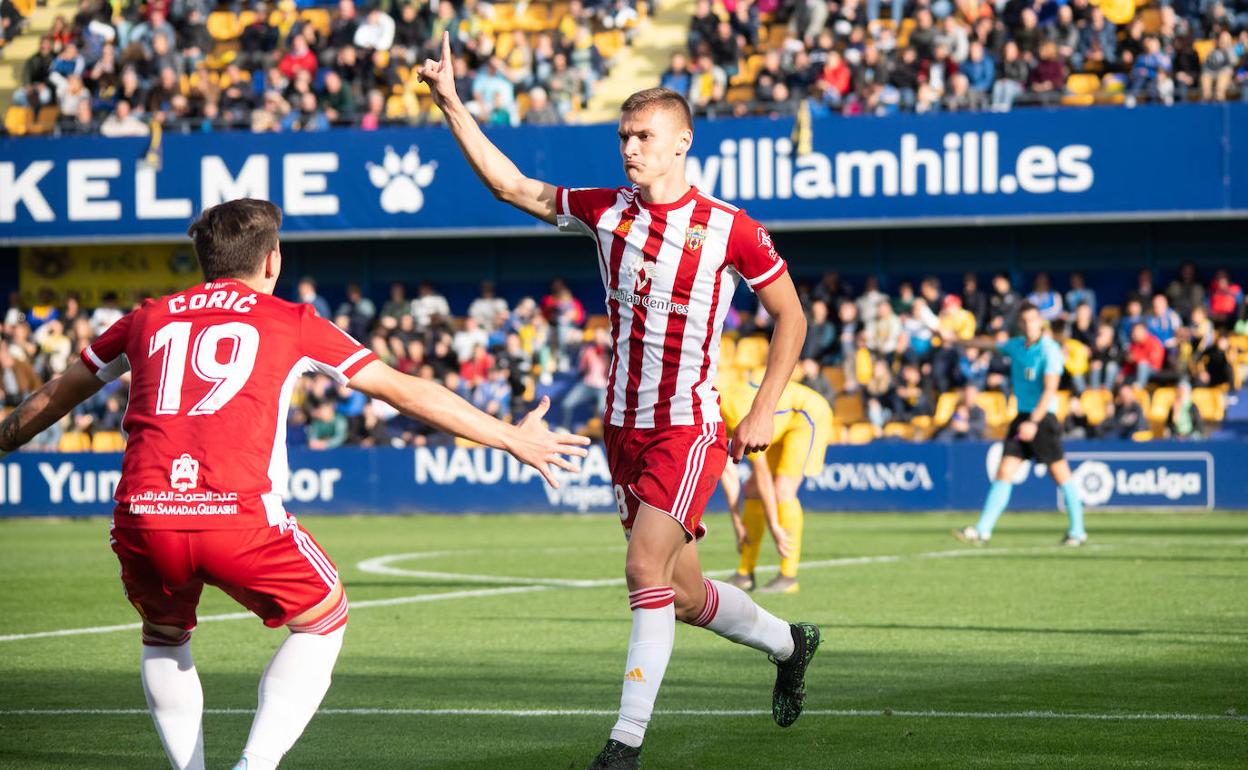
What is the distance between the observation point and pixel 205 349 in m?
5.32

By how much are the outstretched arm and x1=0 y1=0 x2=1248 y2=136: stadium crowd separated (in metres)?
22.4

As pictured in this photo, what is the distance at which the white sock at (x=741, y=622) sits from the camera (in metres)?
7.18

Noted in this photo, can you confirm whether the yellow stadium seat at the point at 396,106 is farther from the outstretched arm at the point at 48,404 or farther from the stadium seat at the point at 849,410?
the outstretched arm at the point at 48,404

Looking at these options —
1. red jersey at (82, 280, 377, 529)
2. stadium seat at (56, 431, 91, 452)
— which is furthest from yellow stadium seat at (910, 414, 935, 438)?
red jersey at (82, 280, 377, 529)

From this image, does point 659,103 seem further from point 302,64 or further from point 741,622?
point 302,64

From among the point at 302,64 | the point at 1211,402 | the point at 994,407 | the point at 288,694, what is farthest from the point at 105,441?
the point at 288,694

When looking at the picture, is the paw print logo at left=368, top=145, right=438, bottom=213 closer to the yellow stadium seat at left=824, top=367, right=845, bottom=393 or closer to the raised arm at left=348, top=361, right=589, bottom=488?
the yellow stadium seat at left=824, top=367, right=845, bottom=393

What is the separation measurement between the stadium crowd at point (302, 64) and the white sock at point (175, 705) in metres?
23.0

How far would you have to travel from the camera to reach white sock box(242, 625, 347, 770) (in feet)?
17.6

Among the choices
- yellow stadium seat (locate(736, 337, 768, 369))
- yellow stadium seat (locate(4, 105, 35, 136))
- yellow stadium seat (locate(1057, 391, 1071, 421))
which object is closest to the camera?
yellow stadium seat (locate(1057, 391, 1071, 421))

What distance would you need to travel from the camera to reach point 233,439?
5.30 meters

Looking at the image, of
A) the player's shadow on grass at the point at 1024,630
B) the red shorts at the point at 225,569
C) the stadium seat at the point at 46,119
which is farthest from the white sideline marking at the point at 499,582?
the stadium seat at the point at 46,119

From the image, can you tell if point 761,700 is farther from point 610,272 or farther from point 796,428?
point 796,428

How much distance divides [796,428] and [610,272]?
21.2ft
